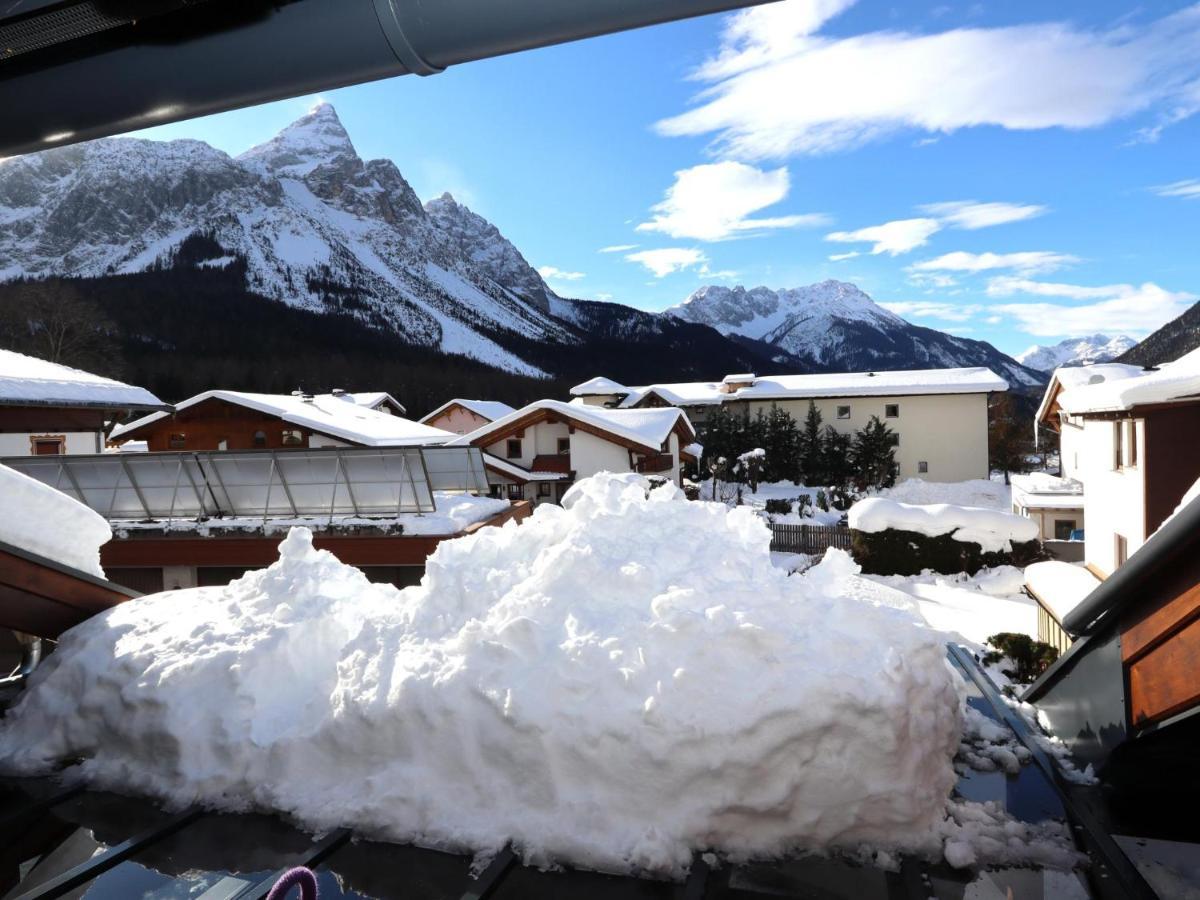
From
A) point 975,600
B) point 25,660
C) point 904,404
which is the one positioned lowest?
point 975,600

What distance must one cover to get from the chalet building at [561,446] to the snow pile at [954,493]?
45.8 ft

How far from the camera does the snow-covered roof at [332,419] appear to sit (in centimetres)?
2458

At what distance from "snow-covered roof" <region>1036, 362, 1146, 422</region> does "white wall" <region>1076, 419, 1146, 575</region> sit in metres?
5.34

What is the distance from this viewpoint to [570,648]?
109 inches

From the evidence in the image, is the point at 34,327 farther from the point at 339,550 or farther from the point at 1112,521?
the point at 1112,521

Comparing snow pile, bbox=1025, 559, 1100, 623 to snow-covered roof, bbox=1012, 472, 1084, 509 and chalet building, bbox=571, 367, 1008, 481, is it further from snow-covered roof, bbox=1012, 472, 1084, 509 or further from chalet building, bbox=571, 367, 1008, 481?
chalet building, bbox=571, 367, 1008, 481

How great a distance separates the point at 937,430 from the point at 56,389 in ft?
133

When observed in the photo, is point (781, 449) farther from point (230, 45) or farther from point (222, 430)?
point (230, 45)

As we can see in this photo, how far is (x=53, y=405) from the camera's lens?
14.4 metres

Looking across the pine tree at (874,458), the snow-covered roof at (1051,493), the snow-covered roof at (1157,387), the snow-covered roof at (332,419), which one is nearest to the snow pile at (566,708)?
the snow-covered roof at (1157,387)

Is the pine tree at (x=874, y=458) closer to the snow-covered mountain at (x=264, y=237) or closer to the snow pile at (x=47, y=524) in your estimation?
the snow pile at (x=47, y=524)

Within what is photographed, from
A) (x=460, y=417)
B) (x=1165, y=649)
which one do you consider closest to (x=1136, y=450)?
(x=1165, y=649)

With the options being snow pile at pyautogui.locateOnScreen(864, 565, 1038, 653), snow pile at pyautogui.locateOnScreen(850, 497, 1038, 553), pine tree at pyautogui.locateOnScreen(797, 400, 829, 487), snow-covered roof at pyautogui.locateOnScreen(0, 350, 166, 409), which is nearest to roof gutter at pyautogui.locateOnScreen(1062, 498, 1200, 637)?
snow pile at pyautogui.locateOnScreen(864, 565, 1038, 653)

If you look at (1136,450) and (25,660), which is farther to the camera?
(1136,450)
